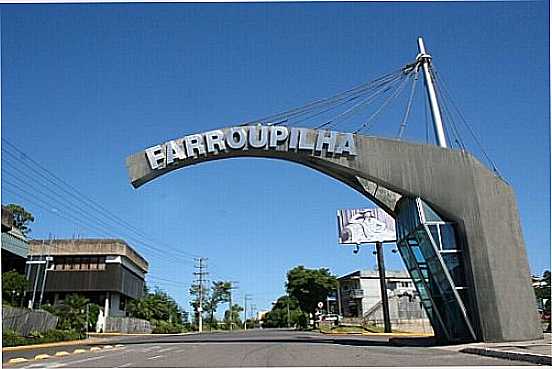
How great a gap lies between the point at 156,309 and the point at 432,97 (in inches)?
2123

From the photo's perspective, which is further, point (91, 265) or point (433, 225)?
point (91, 265)

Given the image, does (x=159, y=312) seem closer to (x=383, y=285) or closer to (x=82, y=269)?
(x=82, y=269)

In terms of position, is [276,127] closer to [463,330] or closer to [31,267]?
[463,330]

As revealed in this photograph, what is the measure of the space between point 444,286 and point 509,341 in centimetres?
307

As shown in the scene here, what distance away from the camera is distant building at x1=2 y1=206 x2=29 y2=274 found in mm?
41094

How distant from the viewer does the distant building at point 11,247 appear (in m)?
41.1

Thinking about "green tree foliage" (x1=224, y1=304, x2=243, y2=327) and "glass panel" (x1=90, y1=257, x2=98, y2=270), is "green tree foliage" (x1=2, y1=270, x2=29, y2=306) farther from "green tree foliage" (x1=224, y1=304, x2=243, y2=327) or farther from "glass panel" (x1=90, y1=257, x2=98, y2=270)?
"green tree foliage" (x1=224, y1=304, x2=243, y2=327)

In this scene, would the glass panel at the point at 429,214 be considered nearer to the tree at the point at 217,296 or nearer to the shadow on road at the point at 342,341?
the shadow on road at the point at 342,341

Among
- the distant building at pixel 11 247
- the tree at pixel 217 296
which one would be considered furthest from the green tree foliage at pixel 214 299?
the distant building at pixel 11 247

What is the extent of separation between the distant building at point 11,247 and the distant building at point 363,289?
133 feet

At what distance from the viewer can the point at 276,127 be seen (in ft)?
80.2

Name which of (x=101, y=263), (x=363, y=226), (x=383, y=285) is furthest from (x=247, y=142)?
(x=101, y=263)

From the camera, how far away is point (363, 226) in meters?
49.8

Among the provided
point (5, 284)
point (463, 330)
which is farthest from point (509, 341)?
point (5, 284)
